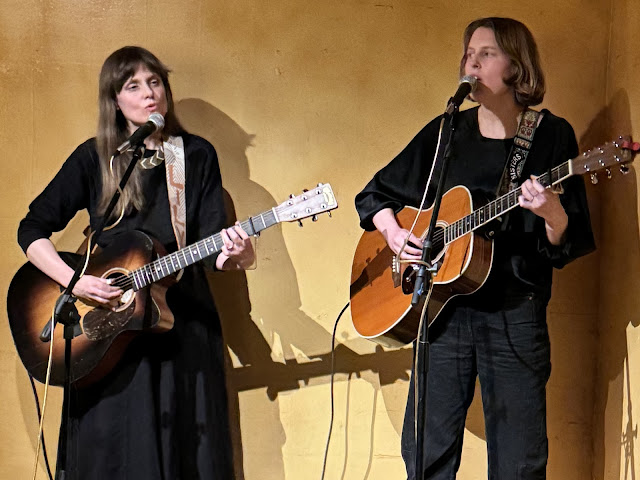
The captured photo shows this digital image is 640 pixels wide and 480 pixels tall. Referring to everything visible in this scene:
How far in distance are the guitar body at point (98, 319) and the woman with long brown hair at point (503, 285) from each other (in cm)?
98

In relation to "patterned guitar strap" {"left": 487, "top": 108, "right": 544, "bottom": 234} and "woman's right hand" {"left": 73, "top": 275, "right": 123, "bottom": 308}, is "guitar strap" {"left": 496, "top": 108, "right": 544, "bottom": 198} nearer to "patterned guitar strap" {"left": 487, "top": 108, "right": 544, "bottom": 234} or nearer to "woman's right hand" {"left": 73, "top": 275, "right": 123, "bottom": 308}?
"patterned guitar strap" {"left": 487, "top": 108, "right": 544, "bottom": 234}

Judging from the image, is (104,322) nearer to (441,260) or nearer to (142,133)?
(142,133)

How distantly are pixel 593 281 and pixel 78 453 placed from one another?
231 cm

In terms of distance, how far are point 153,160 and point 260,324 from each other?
1.04 m

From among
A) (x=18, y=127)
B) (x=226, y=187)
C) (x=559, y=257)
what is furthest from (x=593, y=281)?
(x=18, y=127)

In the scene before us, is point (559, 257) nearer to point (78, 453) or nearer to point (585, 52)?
point (585, 52)

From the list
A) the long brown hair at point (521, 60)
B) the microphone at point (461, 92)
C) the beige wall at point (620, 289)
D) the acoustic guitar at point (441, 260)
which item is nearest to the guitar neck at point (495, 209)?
the acoustic guitar at point (441, 260)

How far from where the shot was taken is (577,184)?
10.3 ft

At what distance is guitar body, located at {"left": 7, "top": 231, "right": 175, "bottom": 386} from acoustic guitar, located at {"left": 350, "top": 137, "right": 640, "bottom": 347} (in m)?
0.80

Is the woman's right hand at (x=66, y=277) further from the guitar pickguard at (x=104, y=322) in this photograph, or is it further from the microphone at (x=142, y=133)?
the microphone at (x=142, y=133)

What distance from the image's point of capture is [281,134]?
4105mm

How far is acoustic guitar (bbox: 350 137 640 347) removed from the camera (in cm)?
282

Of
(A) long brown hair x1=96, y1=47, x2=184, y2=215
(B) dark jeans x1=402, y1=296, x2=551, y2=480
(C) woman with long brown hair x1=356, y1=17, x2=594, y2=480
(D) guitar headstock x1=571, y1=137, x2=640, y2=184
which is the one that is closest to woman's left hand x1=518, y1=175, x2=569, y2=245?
(C) woman with long brown hair x1=356, y1=17, x2=594, y2=480

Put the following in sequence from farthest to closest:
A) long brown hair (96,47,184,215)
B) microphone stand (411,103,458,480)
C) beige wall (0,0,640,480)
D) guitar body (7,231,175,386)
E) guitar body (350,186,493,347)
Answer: beige wall (0,0,640,480)
long brown hair (96,47,184,215)
guitar body (7,231,175,386)
guitar body (350,186,493,347)
microphone stand (411,103,458,480)
